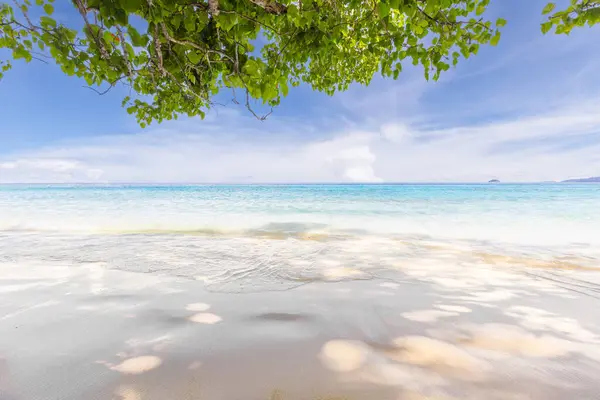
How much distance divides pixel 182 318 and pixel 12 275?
11.8 ft

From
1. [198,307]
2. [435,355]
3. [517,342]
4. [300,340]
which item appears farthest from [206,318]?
[517,342]

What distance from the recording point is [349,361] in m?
2.46

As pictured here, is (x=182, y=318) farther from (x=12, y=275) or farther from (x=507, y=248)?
(x=507, y=248)

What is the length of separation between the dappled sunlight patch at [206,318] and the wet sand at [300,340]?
0.01 m

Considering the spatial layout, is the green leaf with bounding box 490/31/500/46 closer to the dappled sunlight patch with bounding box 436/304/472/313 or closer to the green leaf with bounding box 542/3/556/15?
the green leaf with bounding box 542/3/556/15

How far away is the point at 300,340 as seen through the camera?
109 inches

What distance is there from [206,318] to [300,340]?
1136 mm

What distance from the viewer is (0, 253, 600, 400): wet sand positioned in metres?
2.15

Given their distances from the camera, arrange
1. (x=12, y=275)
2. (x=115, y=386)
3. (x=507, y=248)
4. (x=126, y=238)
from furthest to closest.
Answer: (x=126, y=238) → (x=507, y=248) → (x=12, y=275) → (x=115, y=386)

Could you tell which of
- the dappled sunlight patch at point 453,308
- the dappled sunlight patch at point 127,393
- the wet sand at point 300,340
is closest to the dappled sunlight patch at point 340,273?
the wet sand at point 300,340

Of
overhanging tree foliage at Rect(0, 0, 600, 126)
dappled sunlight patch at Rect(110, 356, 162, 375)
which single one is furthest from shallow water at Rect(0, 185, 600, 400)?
overhanging tree foliage at Rect(0, 0, 600, 126)

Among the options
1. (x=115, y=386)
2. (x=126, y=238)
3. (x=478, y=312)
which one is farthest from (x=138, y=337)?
(x=126, y=238)

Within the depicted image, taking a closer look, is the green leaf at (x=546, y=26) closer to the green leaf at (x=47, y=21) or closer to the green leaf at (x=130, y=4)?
the green leaf at (x=130, y=4)

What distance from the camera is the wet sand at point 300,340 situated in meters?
2.15
